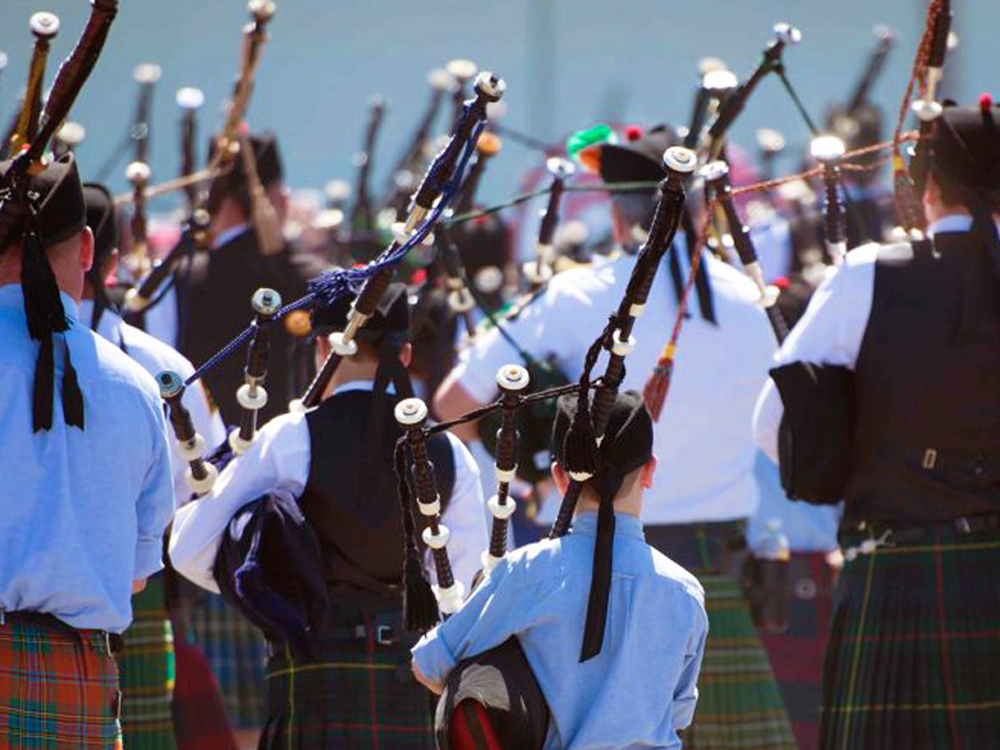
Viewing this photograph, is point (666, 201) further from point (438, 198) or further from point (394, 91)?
point (394, 91)

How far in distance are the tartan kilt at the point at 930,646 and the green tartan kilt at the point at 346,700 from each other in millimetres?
992

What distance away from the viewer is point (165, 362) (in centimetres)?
540

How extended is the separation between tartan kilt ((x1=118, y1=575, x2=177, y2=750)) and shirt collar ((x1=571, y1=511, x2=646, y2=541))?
70.8 inches

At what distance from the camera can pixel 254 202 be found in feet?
23.7

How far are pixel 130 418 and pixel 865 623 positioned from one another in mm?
1865

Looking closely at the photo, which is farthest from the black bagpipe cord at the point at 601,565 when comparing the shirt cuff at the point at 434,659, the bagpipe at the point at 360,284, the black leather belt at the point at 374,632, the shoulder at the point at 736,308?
the shoulder at the point at 736,308

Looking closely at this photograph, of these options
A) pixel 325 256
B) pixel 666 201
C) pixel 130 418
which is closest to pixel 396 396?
pixel 130 418

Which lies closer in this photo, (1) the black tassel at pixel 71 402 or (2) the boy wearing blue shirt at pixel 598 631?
(2) the boy wearing blue shirt at pixel 598 631

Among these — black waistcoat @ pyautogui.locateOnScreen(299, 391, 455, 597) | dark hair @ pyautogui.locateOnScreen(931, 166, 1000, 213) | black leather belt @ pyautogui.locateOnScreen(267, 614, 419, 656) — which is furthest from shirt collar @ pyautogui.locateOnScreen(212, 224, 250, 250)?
dark hair @ pyautogui.locateOnScreen(931, 166, 1000, 213)

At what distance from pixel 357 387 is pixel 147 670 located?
101 centimetres

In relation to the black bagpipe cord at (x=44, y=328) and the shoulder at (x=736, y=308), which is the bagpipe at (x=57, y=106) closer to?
the black bagpipe cord at (x=44, y=328)

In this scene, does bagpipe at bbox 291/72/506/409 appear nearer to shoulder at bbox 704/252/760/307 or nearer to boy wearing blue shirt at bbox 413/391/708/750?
boy wearing blue shirt at bbox 413/391/708/750

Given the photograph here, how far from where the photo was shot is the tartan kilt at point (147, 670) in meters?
5.48

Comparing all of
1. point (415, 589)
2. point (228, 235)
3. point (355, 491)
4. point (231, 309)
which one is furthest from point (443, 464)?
point (228, 235)
